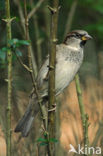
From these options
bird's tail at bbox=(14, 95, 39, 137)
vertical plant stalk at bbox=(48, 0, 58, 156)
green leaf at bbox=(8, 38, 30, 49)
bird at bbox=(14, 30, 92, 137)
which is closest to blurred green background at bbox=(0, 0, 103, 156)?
bird's tail at bbox=(14, 95, 39, 137)

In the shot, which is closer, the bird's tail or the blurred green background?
the bird's tail

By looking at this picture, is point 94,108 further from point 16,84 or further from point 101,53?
point 101,53

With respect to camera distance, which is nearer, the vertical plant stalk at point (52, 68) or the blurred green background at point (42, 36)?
the vertical plant stalk at point (52, 68)

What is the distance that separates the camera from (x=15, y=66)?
3025 millimetres

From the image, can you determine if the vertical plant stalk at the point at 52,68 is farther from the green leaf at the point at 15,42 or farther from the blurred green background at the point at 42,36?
the blurred green background at the point at 42,36

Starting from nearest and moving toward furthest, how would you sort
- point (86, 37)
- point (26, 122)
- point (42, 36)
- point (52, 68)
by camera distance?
point (52, 68)
point (26, 122)
point (86, 37)
point (42, 36)

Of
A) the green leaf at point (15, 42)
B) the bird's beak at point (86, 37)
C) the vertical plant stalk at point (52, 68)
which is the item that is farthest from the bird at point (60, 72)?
the green leaf at point (15, 42)

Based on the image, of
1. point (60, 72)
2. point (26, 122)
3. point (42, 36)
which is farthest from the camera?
point (42, 36)

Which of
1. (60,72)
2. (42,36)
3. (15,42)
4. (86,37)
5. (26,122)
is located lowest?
(26,122)

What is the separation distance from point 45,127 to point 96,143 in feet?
2.73

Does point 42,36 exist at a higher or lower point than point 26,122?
higher

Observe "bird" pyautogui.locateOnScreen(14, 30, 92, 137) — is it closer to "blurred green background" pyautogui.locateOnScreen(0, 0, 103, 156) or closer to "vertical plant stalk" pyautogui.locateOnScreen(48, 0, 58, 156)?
"blurred green background" pyautogui.locateOnScreen(0, 0, 103, 156)

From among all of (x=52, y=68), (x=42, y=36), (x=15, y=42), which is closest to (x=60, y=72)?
(x=52, y=68)

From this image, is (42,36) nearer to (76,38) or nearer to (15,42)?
(76,38)
